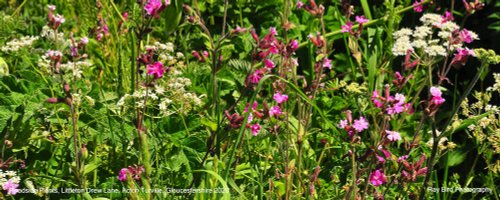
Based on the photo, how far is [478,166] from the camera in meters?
3.19

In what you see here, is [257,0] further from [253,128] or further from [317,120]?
[253,128]

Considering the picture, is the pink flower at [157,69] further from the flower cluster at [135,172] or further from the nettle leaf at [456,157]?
the nettle leaf at [456,157]

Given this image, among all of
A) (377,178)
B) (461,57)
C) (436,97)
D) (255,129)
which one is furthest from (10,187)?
(461,57)

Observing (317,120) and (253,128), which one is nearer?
(253,128)

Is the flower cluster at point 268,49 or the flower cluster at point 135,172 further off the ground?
the flower cluster at point 268,49

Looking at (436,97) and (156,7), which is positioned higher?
(156,7)

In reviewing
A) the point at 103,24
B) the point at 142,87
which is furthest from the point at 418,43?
the point at 103,24

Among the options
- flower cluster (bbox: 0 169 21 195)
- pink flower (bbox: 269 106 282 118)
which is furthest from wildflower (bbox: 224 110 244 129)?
flower cluster (bbox: 0 169 21 195)

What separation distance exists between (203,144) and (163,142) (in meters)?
0.19

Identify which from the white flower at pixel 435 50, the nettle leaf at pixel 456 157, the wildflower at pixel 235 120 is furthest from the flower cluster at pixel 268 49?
the nettle leaf at pixel 456 157

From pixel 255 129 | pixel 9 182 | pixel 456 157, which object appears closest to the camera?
pixel 9 182

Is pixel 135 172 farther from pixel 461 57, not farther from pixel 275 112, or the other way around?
pixel 461 57

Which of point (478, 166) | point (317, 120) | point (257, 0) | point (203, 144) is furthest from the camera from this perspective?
point (257, 0)

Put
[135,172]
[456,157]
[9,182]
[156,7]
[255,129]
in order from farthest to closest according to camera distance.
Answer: [456,157] → [255,129] → [156,7] → [135,172] → [9,182]
